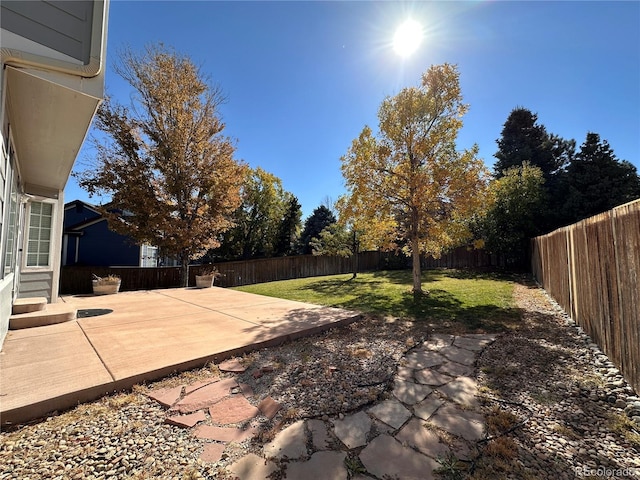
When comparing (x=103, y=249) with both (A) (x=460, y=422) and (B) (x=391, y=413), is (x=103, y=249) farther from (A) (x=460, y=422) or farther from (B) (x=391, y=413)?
(A) (x=460, y=422)

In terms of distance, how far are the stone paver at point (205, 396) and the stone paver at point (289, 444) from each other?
79 centimetres

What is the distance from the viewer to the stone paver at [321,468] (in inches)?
64.0

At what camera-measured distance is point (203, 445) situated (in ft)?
6.17

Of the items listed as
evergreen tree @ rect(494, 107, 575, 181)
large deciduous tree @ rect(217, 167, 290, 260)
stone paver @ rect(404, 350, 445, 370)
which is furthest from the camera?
evergreen tree @ rect(494, 107, 575, 181)

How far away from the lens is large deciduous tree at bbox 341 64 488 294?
7.41m

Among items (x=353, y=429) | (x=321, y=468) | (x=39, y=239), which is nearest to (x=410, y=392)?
(x=353, y=429)

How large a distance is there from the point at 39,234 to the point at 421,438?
8500 millimetres

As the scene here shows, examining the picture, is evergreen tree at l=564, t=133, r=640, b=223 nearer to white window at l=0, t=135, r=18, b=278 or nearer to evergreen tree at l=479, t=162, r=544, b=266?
A: evergreen tree at l=479, t=162, r=544, b=266

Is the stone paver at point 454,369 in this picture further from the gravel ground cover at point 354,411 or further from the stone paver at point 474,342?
the stone paver at point 474,342

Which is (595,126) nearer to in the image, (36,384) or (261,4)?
(261,4)

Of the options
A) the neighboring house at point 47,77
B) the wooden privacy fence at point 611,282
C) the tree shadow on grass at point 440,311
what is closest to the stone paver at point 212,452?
the neighboring house at point 47,77

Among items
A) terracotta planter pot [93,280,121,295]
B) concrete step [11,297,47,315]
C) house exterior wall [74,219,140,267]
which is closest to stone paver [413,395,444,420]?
concrete step [11,297,47,315]

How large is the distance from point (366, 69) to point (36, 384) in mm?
8802

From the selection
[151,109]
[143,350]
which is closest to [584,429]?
[143,350]
